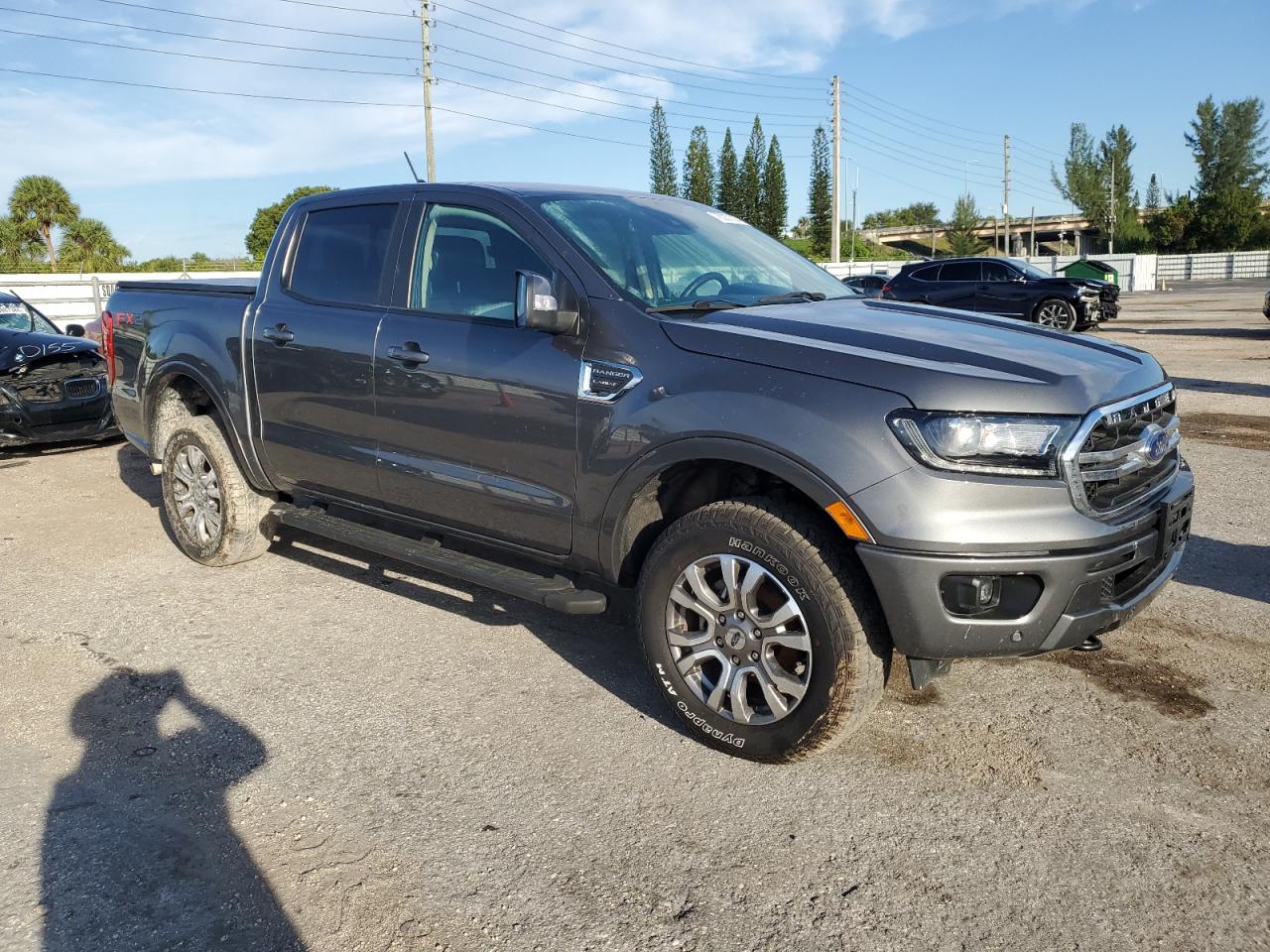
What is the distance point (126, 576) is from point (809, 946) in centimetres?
446

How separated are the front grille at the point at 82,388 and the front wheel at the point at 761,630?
25.5ft

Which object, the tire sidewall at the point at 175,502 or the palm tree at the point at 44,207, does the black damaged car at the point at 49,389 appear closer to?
the tire sidewall at the point at 175,502

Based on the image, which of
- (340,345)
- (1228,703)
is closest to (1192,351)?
(1228,703)

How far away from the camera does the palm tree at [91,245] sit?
54375 millimetres

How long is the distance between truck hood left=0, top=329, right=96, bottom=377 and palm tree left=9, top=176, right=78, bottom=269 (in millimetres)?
51566

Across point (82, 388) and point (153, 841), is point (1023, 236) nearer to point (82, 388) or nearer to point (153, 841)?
point (82, 388)

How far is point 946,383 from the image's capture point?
9.65ft

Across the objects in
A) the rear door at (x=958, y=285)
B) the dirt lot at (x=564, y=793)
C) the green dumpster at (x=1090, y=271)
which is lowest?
the dirt lot at (x=564, y=793)

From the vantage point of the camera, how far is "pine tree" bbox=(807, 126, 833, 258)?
278ft

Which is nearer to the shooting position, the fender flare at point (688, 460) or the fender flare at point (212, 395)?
the fender flare at point (688, 460)

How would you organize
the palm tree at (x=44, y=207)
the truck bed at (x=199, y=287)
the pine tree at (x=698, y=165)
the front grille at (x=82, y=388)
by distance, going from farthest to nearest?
the pine tree at (x=698, y=165), the palm tree at (x=44, y=207), the front grille at (x=82, y=388), the truck bed at (x=199, y=287)

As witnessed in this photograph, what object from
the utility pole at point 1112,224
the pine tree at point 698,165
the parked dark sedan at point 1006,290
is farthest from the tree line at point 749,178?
the parked dark sedan at point 1006,290

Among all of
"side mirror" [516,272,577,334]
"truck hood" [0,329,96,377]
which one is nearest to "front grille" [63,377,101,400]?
"truck hood" [0,329,96,377]

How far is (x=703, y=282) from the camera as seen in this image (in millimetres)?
4043
